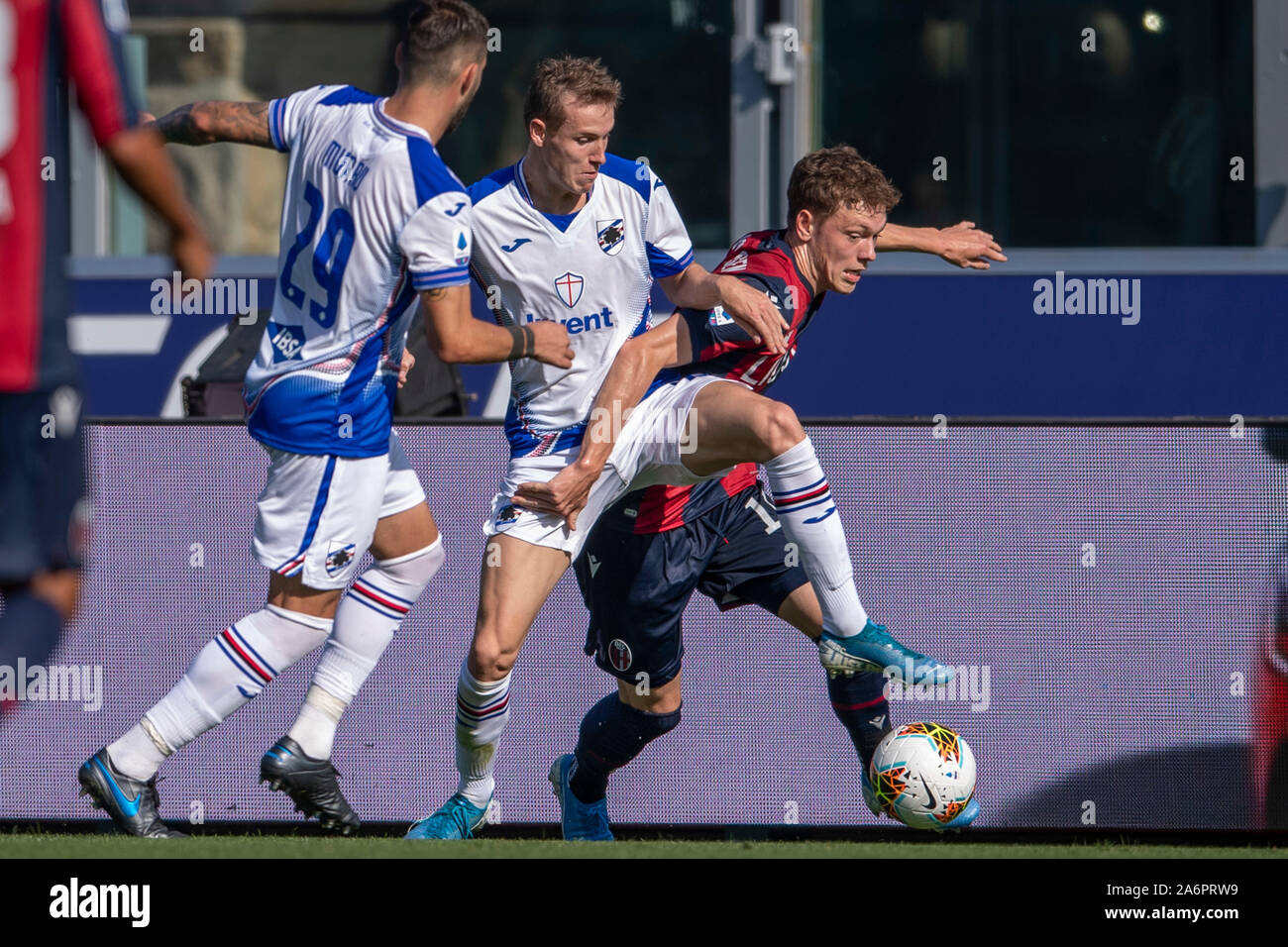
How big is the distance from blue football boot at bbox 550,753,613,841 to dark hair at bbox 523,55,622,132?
1.85m

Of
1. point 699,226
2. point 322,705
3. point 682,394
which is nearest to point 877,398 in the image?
point 699,226

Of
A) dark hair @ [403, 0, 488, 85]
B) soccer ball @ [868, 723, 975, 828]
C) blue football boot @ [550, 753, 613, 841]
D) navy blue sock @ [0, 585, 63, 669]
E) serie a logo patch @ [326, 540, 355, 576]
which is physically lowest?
blue football boot @ [550, 753, 613, 841]

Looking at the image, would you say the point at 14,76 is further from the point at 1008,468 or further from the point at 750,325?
the point at 1008,468

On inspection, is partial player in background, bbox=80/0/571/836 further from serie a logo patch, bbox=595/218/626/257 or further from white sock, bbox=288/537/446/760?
serie a logo patch, bbox=595/218/626/257

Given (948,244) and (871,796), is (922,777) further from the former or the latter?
(948,244)

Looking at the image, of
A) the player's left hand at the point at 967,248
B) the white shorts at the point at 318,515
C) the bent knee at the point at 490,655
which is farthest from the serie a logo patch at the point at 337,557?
the player's left hand at the point at 967,248

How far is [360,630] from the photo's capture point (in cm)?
443

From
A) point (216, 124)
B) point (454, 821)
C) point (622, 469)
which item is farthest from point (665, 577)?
point (216, 124)

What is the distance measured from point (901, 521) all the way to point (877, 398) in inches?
69.7

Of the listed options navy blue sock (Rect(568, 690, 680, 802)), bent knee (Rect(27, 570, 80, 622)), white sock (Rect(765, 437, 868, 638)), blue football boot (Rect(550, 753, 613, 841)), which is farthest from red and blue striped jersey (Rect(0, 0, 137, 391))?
blue football boot (Rect(550, 753, 613, 841))

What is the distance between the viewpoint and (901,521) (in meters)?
5.30

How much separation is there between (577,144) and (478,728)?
1.59 m

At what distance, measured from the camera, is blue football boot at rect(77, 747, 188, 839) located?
163 inches

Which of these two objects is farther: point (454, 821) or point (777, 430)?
point (454, 821)
